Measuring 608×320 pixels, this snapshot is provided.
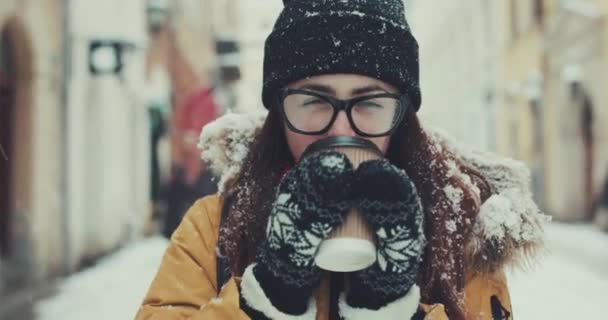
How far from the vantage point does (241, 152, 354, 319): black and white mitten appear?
51.5 inches

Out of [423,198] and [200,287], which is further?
[423,198]

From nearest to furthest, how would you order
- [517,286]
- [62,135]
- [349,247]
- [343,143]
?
[349,247] → [343,143] → [517,286] → [62,135]

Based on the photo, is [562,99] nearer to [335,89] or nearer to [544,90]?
[544,90]

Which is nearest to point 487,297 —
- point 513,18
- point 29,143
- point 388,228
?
point 388,228

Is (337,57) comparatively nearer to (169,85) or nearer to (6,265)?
(6,265)

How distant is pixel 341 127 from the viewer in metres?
1.54

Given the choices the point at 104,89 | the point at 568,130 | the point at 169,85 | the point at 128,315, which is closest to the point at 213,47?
the point at 169,85

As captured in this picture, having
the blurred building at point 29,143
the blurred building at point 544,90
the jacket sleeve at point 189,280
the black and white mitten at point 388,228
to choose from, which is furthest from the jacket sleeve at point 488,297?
the blurred building at point 544,90

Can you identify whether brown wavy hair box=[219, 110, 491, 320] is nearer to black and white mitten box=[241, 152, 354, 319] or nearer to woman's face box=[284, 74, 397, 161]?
woman's face box=[284, 74, 397, 161]

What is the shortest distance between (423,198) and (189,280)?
572mm

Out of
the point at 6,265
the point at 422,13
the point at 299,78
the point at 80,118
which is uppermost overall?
the point at 422,13

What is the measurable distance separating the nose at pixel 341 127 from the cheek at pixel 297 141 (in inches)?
1.4

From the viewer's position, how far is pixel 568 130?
1611 cm

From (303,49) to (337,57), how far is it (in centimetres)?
10
